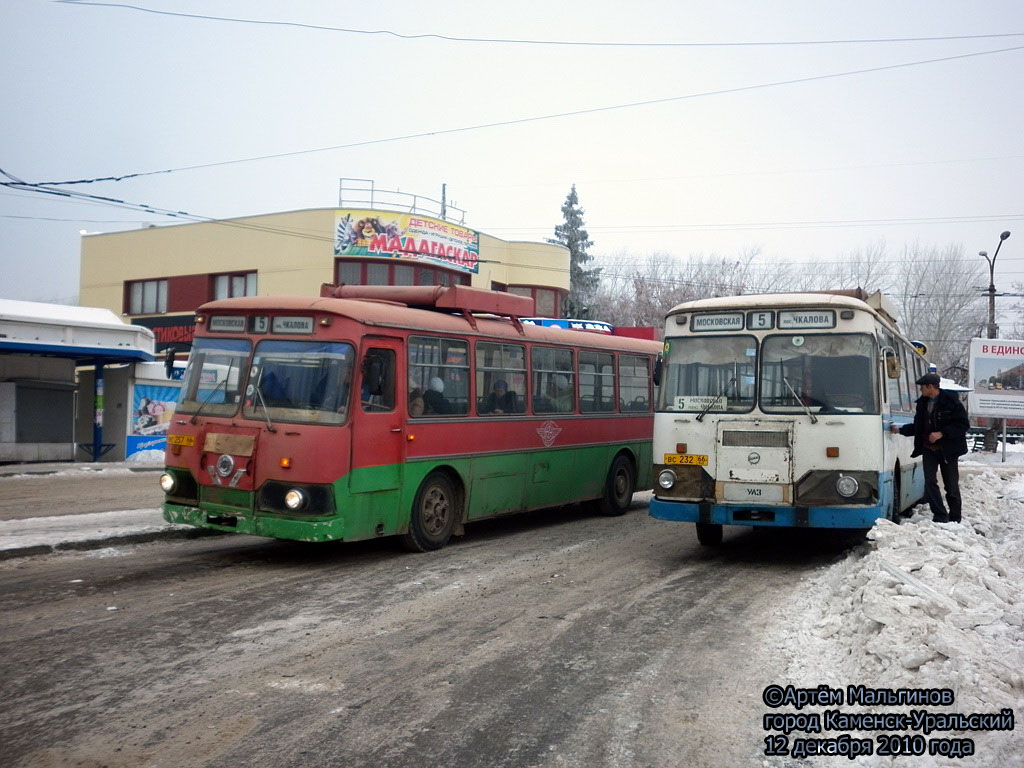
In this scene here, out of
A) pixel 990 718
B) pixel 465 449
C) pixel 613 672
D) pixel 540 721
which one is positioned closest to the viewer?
pixel 990 718

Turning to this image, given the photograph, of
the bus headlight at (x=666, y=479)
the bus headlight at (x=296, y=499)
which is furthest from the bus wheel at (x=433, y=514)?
the bus headlight at (x=666, y=479)

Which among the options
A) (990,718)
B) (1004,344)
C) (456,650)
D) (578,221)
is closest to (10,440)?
(456,650)

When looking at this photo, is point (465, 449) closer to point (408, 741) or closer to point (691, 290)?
point (408, 741)

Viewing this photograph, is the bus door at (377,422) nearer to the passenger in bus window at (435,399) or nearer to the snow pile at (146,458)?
the passenger in bus window at (435,399)

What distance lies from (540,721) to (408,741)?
0.80 m

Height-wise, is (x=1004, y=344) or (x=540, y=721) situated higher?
(x=1004, y=344)

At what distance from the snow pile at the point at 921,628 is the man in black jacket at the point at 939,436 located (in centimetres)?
222

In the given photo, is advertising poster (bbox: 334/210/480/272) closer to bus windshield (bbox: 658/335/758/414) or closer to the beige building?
the beige building

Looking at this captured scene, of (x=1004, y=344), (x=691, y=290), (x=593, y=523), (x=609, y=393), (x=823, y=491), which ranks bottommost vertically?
(x=593, y=523)

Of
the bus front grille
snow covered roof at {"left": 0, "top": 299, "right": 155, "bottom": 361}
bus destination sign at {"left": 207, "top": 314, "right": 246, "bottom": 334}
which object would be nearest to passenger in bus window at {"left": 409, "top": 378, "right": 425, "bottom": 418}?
bus destination sign at {"left": 207, "top": 314, "right": 246, "bottom": 334}

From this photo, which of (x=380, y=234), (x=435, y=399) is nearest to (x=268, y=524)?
(x=435, y=399)

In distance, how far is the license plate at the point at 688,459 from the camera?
10547 millimetres

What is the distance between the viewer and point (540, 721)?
5.33m

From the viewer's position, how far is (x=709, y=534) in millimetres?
11805
